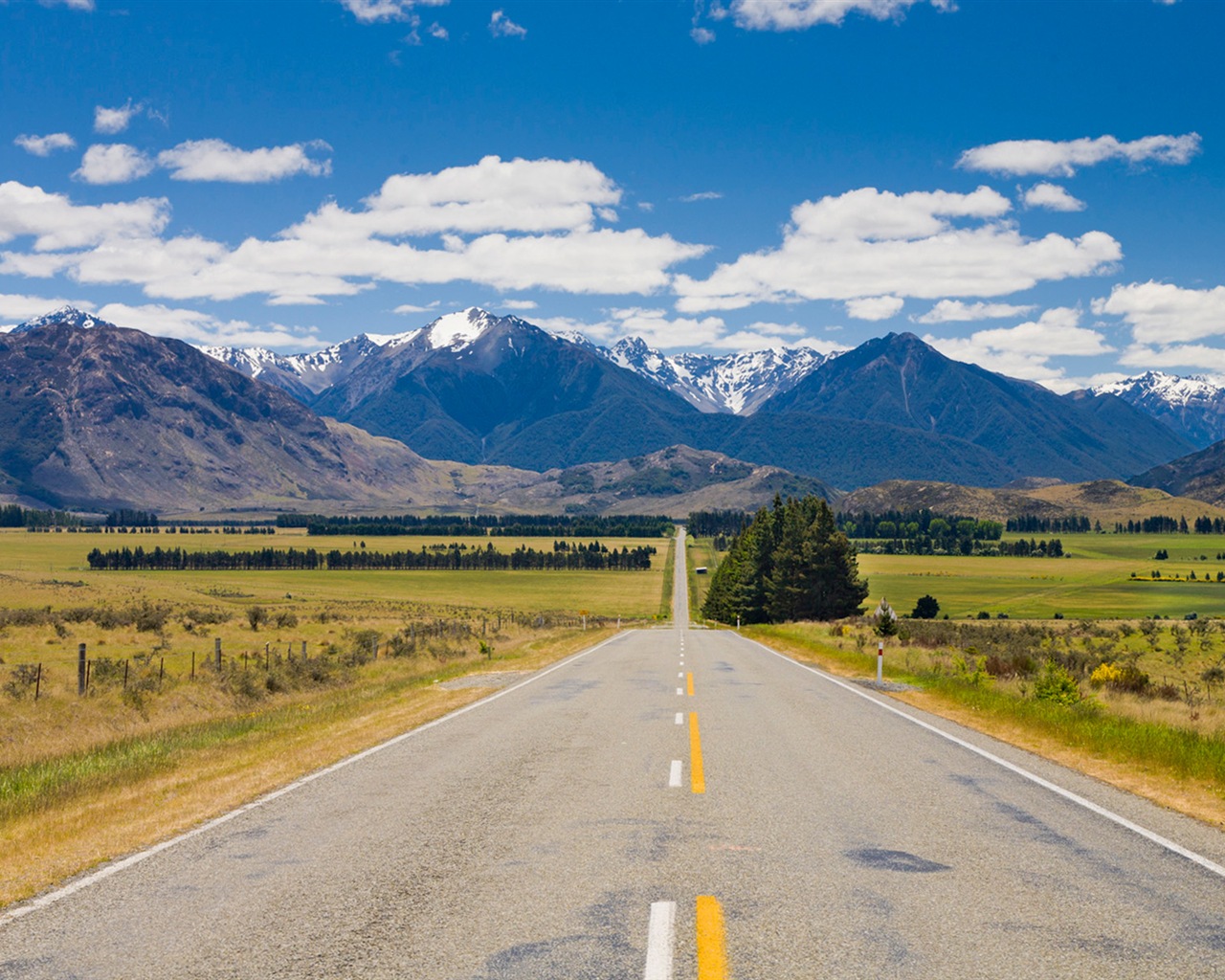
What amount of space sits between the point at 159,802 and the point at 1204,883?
1144cm

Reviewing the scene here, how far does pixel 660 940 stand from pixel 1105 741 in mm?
12258

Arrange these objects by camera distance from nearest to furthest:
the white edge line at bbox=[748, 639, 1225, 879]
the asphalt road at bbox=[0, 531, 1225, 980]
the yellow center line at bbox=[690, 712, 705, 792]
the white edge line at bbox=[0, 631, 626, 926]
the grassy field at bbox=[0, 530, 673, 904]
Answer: the asphalt road at bbox=[0, 531, 1225, 980] < the white edge line at bbox=[0, 631, 626, 926] < the white edge line at bbox=[748, 639, 1225, 879] < the grassy field at bbox=[0, 530, 673, 904] < the yellow center line at bbox=[690, 712, 705, 792]

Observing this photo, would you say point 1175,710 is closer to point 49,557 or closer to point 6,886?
point 6,886

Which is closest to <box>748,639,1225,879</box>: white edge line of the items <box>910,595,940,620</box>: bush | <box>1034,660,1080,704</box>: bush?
<box>1034,660,1080,704</box>: bush

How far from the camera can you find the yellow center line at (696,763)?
1301cm

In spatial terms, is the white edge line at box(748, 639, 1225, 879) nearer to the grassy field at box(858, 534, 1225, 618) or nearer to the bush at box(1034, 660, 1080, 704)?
the bush at box(1034, 660, 1080, 704)

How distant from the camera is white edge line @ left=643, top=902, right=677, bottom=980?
256 inches

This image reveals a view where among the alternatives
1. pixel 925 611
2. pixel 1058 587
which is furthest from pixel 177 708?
pixel 1058 587

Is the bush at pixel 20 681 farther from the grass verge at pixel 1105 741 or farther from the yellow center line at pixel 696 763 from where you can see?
the grass verge at pixel 1105 741

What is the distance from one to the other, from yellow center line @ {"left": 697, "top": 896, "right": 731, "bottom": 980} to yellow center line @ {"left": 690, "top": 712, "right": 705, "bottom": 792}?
4817mm

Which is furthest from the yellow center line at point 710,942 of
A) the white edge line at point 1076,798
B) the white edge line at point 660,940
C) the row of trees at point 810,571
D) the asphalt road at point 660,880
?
the row of trees at point 810,571

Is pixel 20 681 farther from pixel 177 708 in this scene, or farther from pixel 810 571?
pixel 810 571

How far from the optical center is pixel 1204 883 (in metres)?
8.70

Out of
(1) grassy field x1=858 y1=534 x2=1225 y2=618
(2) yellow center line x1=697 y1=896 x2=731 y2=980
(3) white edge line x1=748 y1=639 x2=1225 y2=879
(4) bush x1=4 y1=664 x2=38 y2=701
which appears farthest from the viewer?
(1) grassy field x1=858 y1=534 x2=1225 y2=618
